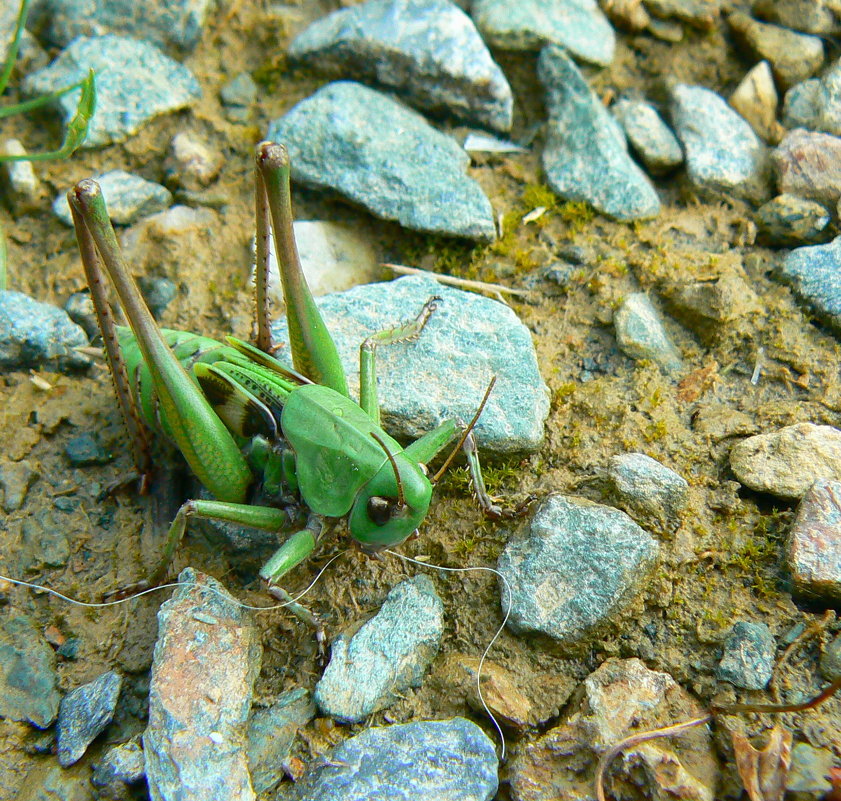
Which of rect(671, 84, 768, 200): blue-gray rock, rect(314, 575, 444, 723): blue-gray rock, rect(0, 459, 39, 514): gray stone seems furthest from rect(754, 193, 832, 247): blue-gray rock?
rect(0, 459, 39, 514): gray stone

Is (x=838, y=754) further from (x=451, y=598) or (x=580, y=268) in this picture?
(x=580, y=268)

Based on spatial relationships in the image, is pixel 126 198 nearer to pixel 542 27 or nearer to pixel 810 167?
pixel 542 27

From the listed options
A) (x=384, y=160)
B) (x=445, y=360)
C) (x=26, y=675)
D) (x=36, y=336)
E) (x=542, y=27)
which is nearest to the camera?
(x=26, y=675)

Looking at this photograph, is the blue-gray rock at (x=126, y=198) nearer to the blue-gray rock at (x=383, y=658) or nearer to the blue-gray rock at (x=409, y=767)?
the blue-gray rock at (x=383, y=658)

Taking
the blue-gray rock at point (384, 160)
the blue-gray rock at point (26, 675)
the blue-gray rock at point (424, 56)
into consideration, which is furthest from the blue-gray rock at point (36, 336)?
the blue-gray rock at point (424, 56)

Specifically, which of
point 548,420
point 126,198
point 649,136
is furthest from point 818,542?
point 126,198

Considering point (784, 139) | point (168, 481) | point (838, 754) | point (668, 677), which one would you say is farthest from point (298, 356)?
point (784, 139)

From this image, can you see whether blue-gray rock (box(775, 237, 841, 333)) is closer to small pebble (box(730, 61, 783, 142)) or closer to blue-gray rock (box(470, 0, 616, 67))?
small pebble (box(730, 61, 783, 142))

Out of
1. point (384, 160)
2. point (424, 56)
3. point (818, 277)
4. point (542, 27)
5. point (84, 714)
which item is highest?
point (542, 27)
